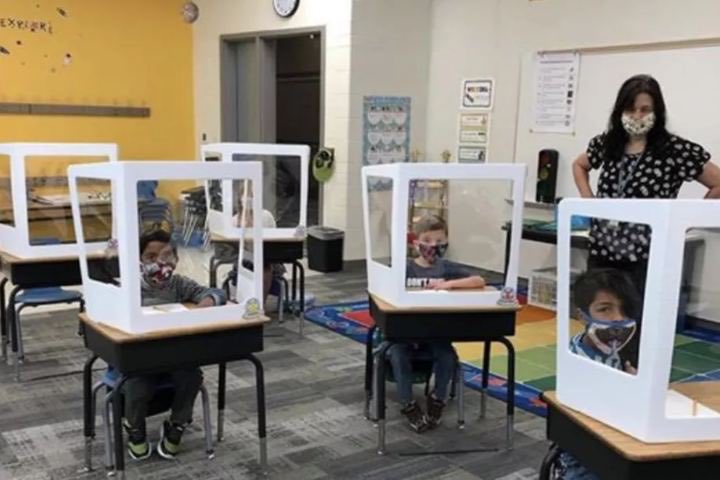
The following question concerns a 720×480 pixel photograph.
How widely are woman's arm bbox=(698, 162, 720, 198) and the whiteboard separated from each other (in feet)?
4.70

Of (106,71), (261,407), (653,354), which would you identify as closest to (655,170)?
(653,354)

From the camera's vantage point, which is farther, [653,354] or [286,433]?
[286,433]

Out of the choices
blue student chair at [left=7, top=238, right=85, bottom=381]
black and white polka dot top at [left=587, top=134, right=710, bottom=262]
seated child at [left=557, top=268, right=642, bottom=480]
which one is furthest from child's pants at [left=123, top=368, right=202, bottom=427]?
black and white polka dot top at [left=587, top=134, right=710, bottom=262]

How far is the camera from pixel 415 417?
3.08 meters

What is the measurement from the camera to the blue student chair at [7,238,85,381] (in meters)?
3.55

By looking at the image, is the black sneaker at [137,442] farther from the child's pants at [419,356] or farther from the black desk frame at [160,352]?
the child's pants at [419,356]

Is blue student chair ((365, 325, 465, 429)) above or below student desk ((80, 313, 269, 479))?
below

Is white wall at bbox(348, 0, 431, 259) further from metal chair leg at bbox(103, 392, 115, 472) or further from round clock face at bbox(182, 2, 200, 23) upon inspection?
metal chair leg at bbox(103, 392, 115, 472)

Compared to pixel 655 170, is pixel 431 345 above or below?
below

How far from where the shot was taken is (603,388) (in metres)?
1.59

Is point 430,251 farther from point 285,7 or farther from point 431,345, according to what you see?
point 285,7

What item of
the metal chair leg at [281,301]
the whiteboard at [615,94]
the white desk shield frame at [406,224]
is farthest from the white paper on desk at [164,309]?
the whiteboard at [615,94]

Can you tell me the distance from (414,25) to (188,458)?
4663mm

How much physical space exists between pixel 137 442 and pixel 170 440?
12 cm
